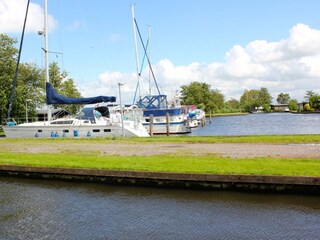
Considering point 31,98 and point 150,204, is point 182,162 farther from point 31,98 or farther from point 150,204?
point 31,98

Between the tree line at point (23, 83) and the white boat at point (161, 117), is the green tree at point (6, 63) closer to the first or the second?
the tree line at point (23, 83)

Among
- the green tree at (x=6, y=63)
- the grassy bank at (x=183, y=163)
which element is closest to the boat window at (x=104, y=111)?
the green tree at (x=6, y=63)

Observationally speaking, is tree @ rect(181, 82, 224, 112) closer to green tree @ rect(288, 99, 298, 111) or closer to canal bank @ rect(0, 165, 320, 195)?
green tree @ rect(288, 99, 298, 111)

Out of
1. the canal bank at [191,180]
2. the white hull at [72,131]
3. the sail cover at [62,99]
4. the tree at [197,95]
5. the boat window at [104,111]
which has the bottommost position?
the canal bank at [191,180]

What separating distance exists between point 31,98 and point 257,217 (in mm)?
48612

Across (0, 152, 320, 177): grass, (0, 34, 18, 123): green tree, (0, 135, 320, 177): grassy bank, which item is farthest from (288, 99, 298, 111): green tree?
(0, 152, 320, 177): grass

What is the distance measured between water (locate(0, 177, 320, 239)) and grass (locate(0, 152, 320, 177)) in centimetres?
103

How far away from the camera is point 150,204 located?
36.0ft

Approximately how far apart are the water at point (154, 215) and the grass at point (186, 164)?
103 cm

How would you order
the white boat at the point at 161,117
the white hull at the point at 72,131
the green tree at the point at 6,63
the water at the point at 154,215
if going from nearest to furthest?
the water at the point at 154,215
the white hull at the point at 72,131
the green tree at the point at 6,63
the white boat at the point at 161,117

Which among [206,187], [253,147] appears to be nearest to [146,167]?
[206,187]

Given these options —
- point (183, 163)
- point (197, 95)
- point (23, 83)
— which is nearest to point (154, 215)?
point (183, 163)

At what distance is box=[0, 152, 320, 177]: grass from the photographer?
12222mm

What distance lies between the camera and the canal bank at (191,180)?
36.6ft
